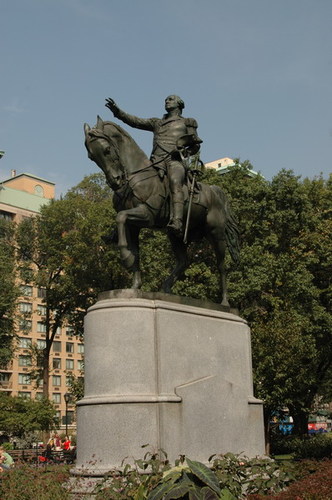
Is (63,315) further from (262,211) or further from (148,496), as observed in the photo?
(148,496)

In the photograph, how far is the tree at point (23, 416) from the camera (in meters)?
A: 43.7

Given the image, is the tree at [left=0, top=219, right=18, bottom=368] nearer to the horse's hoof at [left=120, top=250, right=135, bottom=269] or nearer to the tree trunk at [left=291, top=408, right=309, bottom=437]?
the tree trunk at [left=291, top=408, right=309, bottom=437]

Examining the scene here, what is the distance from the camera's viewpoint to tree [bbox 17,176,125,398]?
39.2 m

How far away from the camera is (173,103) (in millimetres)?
12781

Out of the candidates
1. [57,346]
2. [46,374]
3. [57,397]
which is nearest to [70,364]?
[57,346]

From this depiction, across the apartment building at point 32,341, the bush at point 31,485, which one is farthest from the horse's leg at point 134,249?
the apartment building at point 32,341

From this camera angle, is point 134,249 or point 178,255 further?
point 178,255

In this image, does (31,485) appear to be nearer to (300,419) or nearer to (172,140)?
(172,140)

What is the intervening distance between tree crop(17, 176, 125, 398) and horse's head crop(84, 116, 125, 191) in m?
24.2

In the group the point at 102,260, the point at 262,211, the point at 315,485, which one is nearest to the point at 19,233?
the point at 102,260

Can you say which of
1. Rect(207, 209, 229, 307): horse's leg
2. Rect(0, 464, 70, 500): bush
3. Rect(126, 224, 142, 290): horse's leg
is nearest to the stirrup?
Rect(126, 224, 142, 290): horse's leg

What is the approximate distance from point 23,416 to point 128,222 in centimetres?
3562

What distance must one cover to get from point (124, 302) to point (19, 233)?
37063 mm

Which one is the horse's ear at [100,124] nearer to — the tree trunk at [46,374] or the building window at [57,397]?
the tree trunk at [46,374]
